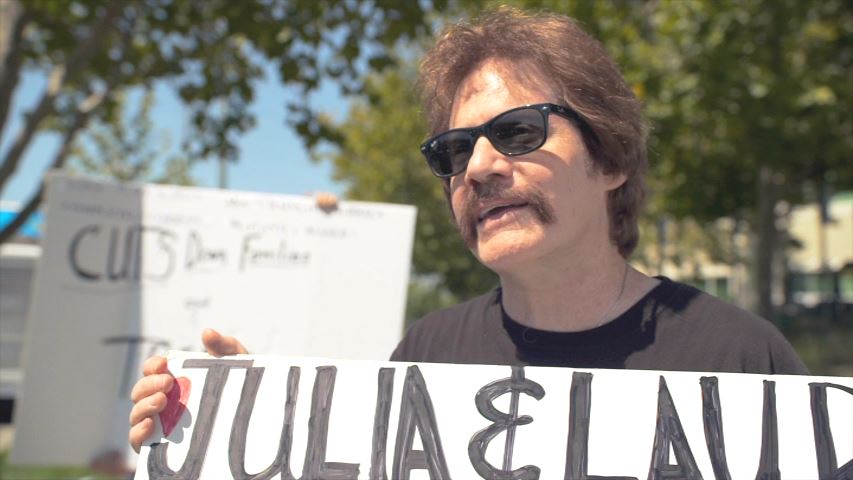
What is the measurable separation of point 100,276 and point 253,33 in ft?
10.5

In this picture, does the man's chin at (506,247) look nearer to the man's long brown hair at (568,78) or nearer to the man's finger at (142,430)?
the man's long brown hair at (568,78)

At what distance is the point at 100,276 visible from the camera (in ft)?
11.3

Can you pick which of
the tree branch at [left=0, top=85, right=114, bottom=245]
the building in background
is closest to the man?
the tree branch at [left=0, top=85, right=114, bottom=245]

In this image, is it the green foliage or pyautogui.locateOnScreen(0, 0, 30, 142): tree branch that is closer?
pyautogui.locateOnScreen(0, 0, 30, 142): tree branch

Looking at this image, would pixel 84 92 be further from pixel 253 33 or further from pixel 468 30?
pixel 468 30

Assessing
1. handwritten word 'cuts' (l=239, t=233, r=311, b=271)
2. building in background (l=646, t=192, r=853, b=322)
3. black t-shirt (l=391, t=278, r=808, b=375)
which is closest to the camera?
black t-shirt (l=391, t=278, r=808, b=375)

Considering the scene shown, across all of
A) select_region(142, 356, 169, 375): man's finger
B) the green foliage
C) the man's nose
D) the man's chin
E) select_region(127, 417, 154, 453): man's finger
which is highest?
the green foliage

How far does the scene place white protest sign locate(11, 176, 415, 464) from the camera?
3.39m

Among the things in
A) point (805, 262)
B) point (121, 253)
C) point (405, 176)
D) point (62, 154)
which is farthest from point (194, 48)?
point (805, 262)

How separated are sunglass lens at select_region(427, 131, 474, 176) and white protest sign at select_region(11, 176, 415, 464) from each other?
1.70 metres

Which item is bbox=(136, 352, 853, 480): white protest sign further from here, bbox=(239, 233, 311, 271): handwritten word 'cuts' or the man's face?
bbox=(239, 233, 311, 271): handwritten word 'cuts'

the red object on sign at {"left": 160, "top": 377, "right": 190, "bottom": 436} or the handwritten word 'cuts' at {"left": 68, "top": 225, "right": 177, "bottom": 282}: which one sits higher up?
the handwritten word 'cuts' at {"left": 68, "top": 225, "right": 177, "bottom": 282}

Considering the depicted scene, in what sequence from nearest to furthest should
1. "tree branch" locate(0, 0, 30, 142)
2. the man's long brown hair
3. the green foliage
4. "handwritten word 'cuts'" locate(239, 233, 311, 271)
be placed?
the man's long brown hair → "handwritten word 'cuts'" locate(239, 233, 311, 271) → "tree branch" locate(0, 0, 30, 142) → the green foliage

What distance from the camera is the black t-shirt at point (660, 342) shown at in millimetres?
1641
